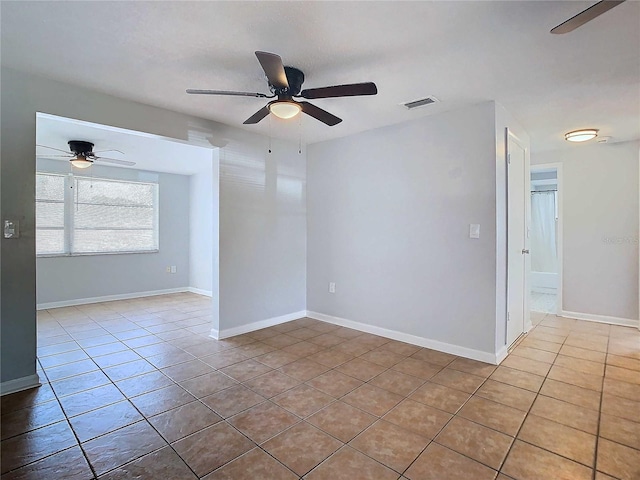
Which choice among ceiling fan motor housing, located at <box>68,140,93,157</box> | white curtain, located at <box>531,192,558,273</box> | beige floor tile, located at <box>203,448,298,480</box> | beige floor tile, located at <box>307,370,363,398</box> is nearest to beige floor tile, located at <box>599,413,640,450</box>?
beige floor tile, located at <box>307,370,363,398</box>

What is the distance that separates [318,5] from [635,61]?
2294 mm

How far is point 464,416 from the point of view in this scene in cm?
219

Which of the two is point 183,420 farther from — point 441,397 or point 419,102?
point 419,102

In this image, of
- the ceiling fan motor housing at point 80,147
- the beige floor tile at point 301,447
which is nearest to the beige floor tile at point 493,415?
the beige floor tile at point 301,447

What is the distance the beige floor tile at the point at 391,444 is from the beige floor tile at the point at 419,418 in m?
0.05

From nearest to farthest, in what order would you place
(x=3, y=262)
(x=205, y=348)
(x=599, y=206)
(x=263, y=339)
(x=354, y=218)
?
(x=3, y=262), (x=205, y=348), (x=263, y=339), (x=354, y=218), (x=599, y=206)

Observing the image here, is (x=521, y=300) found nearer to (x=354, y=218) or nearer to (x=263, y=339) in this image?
(x=354, y=218)

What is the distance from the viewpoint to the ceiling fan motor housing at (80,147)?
4.38 metres

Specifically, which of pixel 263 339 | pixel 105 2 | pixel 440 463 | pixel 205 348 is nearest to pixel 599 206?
pixel 440 463

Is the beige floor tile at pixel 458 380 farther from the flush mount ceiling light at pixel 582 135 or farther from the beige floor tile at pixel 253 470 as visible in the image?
the flush mount ceiling light at pixel 582 135

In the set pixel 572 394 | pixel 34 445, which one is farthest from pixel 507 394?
pixel 34 445

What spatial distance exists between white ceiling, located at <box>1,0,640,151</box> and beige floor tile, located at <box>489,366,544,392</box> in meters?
2.42

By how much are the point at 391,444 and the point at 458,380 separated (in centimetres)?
109

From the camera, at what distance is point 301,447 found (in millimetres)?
1882
